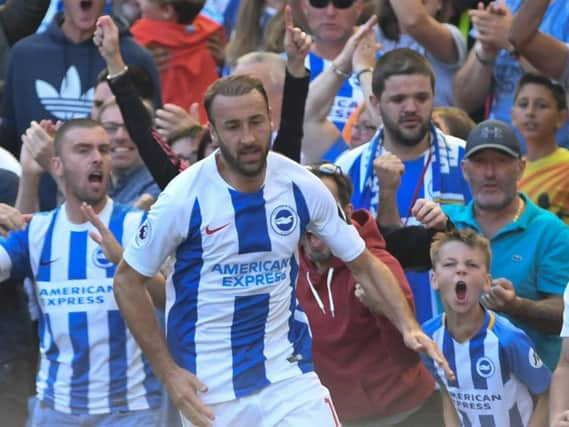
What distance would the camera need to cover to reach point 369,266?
7504 mm

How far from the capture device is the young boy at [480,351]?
25.2 feet

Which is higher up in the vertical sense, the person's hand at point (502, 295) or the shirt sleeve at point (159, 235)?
the shirt sleeve at point (159, 235)

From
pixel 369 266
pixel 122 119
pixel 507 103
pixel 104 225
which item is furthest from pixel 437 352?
pixel 507 103

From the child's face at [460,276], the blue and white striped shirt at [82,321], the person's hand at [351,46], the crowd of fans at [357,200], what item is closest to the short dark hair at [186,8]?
the crowd of fans at [357,200]

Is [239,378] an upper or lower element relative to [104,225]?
lower

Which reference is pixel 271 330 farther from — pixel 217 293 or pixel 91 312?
pixel 91 312

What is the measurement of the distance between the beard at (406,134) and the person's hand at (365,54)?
93cm

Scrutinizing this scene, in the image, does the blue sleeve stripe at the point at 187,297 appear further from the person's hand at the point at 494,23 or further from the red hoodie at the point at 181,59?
the red hoodie at the point at 181,59

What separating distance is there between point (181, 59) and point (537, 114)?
267 cm

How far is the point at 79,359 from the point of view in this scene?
26.6 feet

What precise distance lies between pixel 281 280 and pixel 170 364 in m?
0.62

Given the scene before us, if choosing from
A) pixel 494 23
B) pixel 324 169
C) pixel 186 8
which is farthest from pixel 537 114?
pixel 186 8

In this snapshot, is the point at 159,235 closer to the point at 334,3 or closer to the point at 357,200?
the point at 357,200

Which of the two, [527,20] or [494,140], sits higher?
[527,20]
